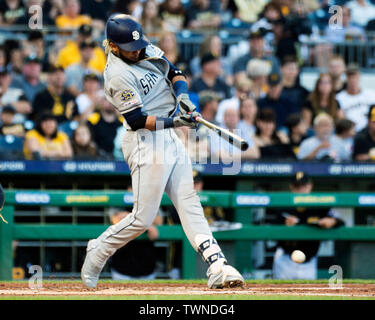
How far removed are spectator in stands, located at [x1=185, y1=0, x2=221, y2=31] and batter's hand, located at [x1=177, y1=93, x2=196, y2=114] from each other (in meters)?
6.78

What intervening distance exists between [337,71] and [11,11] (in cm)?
487

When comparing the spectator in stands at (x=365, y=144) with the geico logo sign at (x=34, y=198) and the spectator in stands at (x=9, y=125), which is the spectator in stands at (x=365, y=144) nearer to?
the geico logo sign at (x=34, y=198)

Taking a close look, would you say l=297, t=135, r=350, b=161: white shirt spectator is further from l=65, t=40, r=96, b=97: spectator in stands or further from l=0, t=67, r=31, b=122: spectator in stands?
l=0, t=67, r=31, b=122: spectator in stands

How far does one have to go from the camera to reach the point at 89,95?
1098 centimetres

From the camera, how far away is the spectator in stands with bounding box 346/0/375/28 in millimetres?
13469

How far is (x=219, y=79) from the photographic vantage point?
11.4 m

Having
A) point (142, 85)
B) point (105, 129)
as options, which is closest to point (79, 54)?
point (105, 129)

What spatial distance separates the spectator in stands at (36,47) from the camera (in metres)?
11.7

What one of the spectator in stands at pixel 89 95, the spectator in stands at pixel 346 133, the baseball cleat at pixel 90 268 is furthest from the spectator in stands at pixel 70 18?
the baseball cleat at pixel 90 268

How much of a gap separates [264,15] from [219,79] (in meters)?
1.96

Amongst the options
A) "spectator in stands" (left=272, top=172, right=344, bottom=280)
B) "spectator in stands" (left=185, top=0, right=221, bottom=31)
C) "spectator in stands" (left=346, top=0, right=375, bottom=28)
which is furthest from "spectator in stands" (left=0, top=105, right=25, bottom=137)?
"spectator in stands" (left=346, top=0, right=375, bottom=28)

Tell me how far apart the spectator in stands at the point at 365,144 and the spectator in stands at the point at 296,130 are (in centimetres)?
64

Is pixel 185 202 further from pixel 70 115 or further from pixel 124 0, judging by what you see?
pixel 124 0

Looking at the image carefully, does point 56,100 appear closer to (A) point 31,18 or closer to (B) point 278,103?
(A) point 31,18
